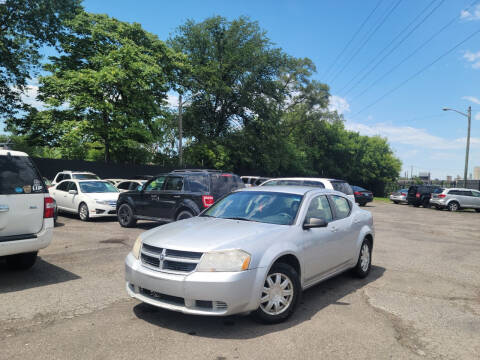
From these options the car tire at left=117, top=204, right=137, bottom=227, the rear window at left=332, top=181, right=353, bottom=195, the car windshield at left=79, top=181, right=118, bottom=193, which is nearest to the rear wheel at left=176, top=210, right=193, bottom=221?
the car tire at left=117, top=204, right=137, bottom=227

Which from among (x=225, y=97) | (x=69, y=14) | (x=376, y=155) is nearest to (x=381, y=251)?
(x=69, y=14)

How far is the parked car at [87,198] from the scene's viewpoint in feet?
45.7

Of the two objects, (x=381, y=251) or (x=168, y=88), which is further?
(x=168, y=88)

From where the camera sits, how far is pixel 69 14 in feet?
94.3

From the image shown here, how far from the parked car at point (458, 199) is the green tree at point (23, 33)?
29445 mm

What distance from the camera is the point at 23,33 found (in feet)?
97.9

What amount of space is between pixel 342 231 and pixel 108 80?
889 inches

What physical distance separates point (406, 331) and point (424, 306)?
3.68ft

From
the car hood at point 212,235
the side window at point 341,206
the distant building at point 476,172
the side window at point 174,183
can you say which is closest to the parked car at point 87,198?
the side window at point 174,183

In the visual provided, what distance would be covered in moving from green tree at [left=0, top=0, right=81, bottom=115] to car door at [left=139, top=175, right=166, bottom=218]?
21.8 m

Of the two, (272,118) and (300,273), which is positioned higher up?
(272,118)

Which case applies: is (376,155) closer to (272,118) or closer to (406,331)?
(272,118)

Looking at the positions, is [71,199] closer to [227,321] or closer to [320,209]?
[320,209]

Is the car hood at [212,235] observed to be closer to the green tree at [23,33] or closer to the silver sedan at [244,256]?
the silver sedan at [244,256]
